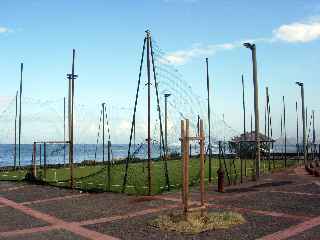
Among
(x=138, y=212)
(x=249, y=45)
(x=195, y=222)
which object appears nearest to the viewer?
(x=195, y=222)

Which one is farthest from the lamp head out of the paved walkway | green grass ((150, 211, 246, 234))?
green grass ((150, 211, 246, 234))

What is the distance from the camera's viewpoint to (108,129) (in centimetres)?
6750

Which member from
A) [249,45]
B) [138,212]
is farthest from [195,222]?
[249,45]

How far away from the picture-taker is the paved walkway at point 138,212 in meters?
13.0

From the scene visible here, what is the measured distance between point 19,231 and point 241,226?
7.38m

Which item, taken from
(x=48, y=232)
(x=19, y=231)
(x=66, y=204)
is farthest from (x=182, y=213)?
(x=66, y=204)

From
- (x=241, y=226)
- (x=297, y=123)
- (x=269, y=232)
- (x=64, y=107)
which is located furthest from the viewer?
(x=297, y=123)

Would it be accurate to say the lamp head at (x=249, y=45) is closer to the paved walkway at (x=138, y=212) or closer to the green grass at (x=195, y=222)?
the paved walkway at (x=138, y=212)

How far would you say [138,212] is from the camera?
16703mm

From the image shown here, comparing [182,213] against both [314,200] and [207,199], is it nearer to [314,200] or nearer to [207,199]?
[207,199]

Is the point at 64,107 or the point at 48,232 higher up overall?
the point at 64,107

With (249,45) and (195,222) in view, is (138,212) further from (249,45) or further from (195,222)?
(249,45)

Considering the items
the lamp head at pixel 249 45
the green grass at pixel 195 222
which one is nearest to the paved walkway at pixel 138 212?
the green grass at pixel 195 222

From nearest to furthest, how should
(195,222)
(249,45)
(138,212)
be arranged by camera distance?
(195,222) < (138,212) < (249,45)
